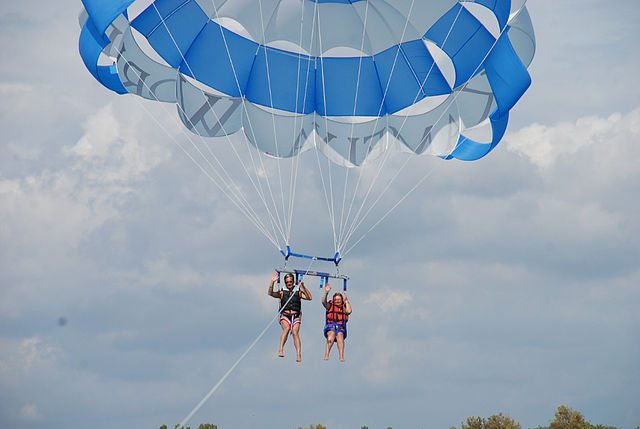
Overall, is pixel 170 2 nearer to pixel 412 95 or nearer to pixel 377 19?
pixel 377 19

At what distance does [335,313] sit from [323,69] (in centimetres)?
466

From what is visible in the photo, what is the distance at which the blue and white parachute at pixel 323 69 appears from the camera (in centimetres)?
1438

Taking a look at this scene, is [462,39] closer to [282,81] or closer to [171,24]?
[282,81]

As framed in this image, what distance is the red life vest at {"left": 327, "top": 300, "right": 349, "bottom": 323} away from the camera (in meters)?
12.8

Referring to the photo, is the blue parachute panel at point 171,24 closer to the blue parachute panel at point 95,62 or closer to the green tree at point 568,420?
the blue parachute panel at point 95,62

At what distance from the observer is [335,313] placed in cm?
1277

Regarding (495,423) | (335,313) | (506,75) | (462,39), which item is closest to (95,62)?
(335,313)

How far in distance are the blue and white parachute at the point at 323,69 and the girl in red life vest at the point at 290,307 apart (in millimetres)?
3516

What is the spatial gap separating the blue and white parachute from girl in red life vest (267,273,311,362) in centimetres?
352

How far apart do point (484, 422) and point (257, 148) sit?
147 feet

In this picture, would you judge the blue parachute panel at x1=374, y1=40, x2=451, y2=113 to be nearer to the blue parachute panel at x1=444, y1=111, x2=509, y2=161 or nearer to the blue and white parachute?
the blue and white parachute

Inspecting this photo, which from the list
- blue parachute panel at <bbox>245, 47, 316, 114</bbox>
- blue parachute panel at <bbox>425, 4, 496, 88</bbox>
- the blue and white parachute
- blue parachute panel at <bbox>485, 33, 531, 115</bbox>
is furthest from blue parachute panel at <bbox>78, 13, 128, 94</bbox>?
blue parachute panel at <bbox>485, 33, 531, 115</bbox>

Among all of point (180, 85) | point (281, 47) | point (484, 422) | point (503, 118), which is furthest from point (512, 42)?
point (484, 422)

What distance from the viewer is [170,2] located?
14219mm
